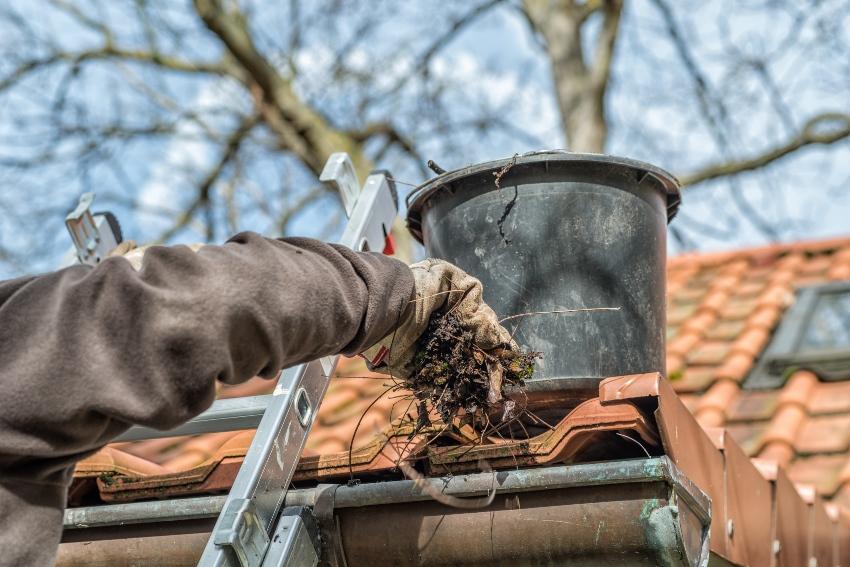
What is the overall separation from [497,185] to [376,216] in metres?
0.46

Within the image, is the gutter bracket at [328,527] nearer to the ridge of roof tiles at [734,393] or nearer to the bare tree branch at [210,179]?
the ridge of roof tiles at [734,393]

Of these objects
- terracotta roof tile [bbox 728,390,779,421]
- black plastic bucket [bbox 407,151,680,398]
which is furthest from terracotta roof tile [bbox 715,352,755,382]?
black plastic bucket [bbox 407,151,680,398]

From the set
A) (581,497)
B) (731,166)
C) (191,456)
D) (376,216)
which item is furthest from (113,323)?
(731,166)

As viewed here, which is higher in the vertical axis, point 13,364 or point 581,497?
point 13,364

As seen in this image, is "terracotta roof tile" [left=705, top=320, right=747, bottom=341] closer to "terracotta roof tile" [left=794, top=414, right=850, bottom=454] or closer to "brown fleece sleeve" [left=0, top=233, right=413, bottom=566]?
"terracotta roof tile" [left=794, top=414, right=850, bottom=454]

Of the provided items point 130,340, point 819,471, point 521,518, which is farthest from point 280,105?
point 130,340

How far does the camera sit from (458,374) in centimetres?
184

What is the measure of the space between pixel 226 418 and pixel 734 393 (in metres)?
2.93

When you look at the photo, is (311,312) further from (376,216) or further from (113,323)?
(376,216)

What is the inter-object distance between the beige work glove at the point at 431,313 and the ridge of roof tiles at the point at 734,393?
0.39 meters

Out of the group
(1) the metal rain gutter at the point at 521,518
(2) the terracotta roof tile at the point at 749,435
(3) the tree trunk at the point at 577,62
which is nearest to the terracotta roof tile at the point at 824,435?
(2) the terracotta roof tile at the point at 749,435

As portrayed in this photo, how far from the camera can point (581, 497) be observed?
5.82 ft

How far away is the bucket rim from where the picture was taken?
2125mm

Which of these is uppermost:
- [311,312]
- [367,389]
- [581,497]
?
[311,312]
